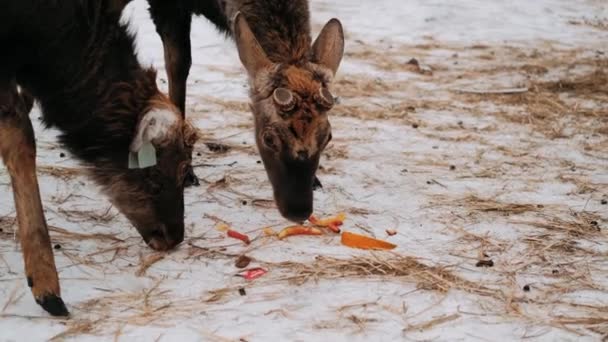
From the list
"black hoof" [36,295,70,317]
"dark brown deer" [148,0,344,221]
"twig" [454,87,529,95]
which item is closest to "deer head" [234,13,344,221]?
"dark brown deer" [148,0,344,221]

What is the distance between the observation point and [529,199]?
6590mm

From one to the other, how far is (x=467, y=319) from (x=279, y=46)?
2483 millimetres

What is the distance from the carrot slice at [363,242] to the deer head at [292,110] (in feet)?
1.06

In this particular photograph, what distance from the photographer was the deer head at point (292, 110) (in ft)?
17.5

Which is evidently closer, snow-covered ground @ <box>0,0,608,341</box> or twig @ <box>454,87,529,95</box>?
snow-covered ground @ <box>0,0,608,341</box>

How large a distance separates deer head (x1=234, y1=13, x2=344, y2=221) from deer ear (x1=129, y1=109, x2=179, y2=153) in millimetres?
910

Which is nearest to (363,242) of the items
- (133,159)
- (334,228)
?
(334,228)

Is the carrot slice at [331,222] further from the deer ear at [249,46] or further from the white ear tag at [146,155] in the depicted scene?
the white ear tag at [146,155]

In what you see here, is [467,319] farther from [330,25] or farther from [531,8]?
[531,8]

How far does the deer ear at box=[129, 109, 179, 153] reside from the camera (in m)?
4.58

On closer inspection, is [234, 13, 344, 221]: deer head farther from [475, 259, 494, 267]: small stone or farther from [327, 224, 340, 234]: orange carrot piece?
[475, 259, 494, 267]: small stone

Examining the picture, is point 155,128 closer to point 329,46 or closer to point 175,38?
point 329,46

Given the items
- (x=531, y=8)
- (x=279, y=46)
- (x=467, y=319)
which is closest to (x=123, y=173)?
(x=279, y=46)

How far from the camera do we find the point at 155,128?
4.62m
